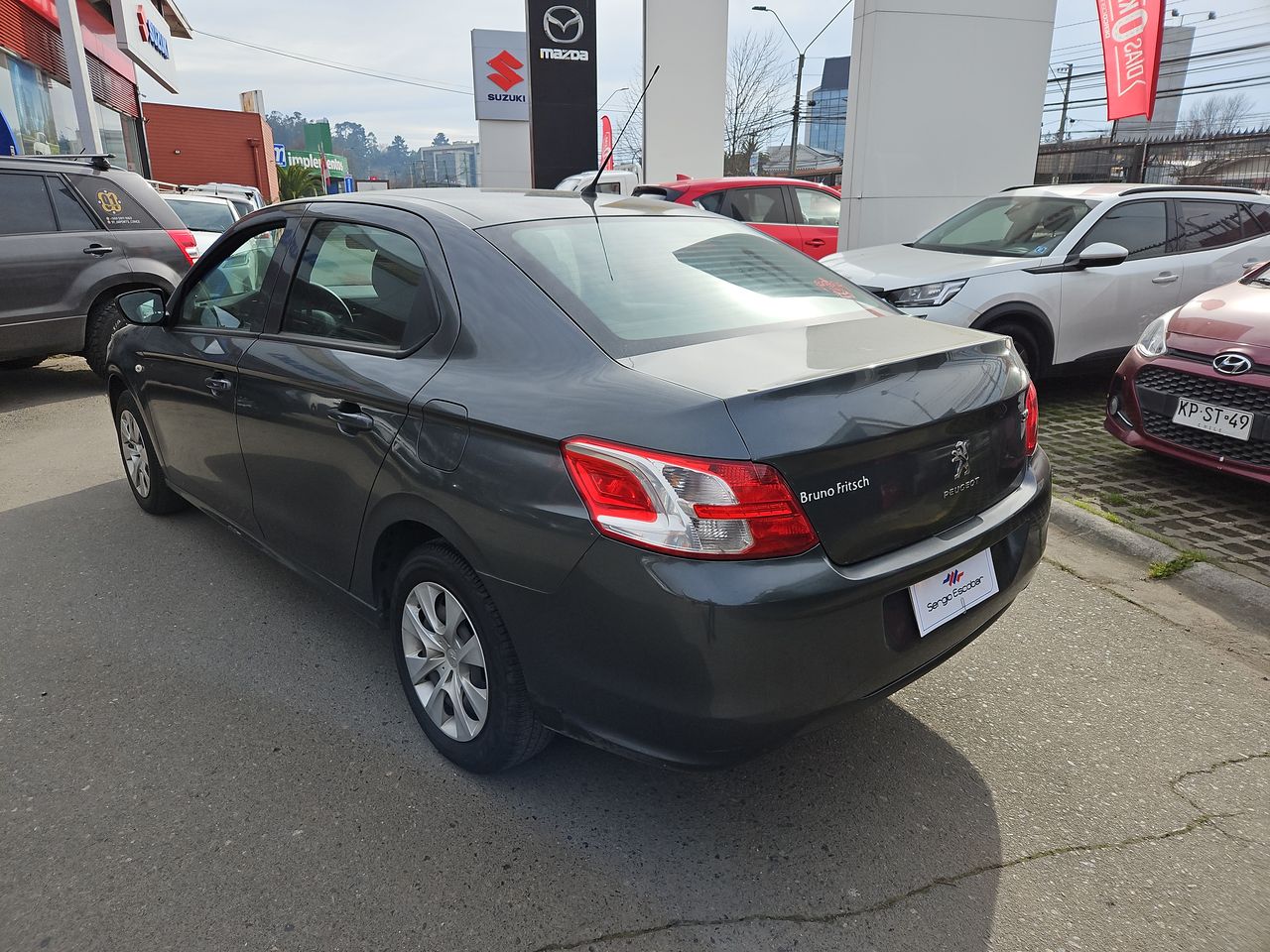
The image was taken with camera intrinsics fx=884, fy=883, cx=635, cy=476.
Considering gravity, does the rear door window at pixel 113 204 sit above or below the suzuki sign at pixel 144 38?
below

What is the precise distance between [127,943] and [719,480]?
171cm

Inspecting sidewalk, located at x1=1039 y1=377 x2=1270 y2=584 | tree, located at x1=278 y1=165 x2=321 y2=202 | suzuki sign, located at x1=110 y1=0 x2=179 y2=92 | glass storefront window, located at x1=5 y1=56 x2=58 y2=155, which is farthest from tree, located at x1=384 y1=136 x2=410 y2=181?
sidewalk, located at x1=1039 y1=377 x2=1270 y2=584

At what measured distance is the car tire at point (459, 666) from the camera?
232 centimetres

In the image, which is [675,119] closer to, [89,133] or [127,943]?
[89,133]

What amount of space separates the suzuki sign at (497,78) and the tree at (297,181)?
27857mm

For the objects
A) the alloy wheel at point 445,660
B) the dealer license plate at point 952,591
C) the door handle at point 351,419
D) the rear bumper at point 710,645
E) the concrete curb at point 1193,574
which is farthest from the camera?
the concrete curb at point 1193,574

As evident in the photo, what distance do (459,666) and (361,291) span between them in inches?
49.6

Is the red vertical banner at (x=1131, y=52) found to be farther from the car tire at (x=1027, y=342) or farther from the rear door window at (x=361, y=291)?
the rear door window at (x=361, y=291)

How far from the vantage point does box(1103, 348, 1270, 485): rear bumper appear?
438 centimetres

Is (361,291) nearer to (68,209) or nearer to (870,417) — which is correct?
(870,417)

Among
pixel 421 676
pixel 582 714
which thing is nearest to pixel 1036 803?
pixel 582 714

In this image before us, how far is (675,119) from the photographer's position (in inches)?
715

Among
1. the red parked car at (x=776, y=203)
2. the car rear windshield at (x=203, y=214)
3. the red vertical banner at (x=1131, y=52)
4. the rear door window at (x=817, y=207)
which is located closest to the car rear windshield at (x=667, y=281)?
the red parked car at (x=776, y=203)

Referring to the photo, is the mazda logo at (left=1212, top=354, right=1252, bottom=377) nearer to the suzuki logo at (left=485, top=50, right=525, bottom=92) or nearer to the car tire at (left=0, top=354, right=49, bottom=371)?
the car tire at (left=0, top=354, right=49, bottom=371)
